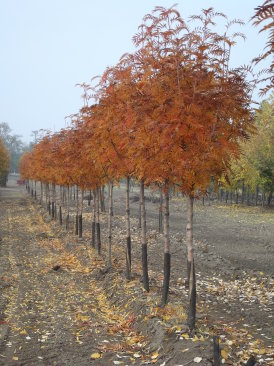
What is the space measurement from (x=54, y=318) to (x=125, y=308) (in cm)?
183

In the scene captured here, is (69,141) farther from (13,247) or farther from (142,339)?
(142,339)

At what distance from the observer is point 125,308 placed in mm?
9531

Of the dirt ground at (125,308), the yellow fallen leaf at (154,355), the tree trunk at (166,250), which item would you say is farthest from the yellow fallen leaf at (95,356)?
the tree trunk at (166,250)

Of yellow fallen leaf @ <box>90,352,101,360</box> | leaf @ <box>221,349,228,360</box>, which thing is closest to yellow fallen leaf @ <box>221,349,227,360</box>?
leaf @ <box>221,349,228,360</box>

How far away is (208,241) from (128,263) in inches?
399

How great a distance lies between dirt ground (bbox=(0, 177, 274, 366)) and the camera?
6.97m

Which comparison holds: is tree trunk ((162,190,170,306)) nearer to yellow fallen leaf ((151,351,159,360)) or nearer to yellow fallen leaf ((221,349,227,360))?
yellow fallen leaf ((151,351,159,360))

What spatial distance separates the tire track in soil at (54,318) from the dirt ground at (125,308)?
0.02 metres

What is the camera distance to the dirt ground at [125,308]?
697 cm

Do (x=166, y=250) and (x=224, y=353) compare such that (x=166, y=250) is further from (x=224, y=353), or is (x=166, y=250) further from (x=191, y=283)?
(x=224, y=353)

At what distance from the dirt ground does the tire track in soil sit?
2cm

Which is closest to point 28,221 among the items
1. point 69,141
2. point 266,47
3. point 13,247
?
point 13,247

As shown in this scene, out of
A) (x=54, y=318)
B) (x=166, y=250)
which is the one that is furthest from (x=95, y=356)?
(x=166, y=250)

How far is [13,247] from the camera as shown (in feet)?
63.9
